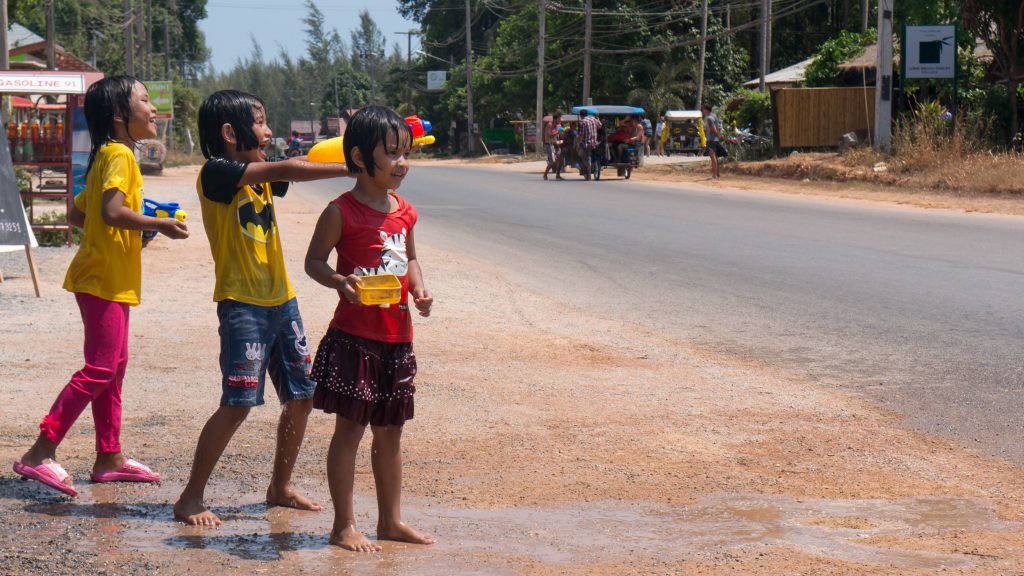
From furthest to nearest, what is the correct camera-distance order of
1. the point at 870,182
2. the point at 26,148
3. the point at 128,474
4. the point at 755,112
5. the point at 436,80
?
the point at 436,80 < the point at 755,112 < the point at 870,182 < the point at 26,148 < the point at 128,474

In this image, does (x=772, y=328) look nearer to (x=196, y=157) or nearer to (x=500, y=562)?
(x=500, y=562)

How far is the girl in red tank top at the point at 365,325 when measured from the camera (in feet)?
12.8

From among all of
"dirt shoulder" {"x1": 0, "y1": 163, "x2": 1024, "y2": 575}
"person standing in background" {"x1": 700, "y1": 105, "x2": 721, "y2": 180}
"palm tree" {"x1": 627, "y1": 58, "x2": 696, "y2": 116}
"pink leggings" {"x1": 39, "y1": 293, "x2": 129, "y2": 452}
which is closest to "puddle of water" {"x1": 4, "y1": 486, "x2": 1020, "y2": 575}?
"dirt shoulder" {"x1": 0, "y1": 163, "x2": 1024, "y2": 575}

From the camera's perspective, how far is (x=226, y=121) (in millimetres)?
4258

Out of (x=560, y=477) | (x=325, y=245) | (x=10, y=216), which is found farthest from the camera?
(x=10, y=216)

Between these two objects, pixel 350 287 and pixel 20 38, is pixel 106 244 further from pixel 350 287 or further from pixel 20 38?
pixel 20 38

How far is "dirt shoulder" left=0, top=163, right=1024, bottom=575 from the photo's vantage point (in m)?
3.87

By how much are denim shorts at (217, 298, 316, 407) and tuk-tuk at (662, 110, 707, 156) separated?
4498cm

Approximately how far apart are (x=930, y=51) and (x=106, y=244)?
23.8m

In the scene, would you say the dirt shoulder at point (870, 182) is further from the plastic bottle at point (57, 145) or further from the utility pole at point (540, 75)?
the utility pole at point (540, 75)

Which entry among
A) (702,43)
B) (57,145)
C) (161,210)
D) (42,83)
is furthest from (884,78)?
(702,43)

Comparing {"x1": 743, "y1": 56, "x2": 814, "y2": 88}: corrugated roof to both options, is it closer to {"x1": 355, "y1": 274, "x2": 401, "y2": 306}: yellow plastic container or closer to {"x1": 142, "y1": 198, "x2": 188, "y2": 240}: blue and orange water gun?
{"x1": 142, "y1": 198, "x2": 188, "y2": 240}: blue and orange water gun

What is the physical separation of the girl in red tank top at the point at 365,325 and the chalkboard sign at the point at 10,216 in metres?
6.92

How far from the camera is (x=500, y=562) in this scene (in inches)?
151
